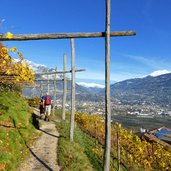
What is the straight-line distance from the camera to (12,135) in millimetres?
17688

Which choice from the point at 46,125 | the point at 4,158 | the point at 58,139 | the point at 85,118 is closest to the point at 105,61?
the point at 4,158

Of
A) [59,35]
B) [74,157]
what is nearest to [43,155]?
[74,157]

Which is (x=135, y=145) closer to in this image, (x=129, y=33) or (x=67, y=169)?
(x=67, y=169)

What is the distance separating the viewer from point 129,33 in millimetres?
10781

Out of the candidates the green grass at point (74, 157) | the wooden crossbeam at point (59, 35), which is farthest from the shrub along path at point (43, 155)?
the wooden crossbeam at point (59, 35)

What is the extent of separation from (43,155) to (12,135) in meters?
2.20

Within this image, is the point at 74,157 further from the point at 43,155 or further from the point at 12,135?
the point at 12,135

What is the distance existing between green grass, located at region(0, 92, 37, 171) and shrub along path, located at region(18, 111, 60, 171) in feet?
1.40

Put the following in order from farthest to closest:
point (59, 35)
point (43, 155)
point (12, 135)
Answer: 1. point (43, 155)
2. point (12, 135)
3. point (59, 35)

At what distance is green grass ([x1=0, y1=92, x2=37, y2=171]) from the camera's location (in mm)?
14748

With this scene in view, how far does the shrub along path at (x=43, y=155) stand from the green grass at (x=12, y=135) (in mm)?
425

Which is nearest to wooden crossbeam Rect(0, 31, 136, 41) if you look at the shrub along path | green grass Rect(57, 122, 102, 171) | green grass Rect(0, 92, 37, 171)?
green grass Rect(0, 92, 37, 171)

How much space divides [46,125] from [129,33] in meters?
19.0

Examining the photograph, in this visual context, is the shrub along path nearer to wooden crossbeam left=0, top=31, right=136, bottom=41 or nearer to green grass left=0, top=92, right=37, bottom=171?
green grass left=0, top=92, right=37, bottom=171
